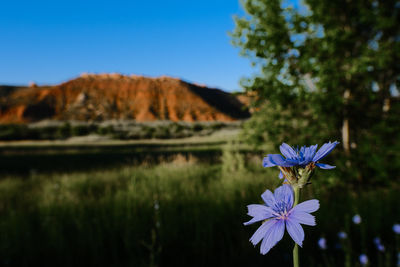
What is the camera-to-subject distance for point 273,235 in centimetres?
41

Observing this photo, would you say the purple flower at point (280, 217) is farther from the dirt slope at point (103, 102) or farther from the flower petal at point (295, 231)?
the dirt slope at point (103, 102)

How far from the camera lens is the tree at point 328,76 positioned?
4.30 m

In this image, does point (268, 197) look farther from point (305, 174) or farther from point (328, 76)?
point (328, 76)

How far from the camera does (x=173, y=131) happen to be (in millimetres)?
38938

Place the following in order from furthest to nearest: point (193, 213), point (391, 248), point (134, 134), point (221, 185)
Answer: point (134, 134) < point (221, 185) < point (193, 213) < point (391, 248)

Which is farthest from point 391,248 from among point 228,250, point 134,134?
point 134,134

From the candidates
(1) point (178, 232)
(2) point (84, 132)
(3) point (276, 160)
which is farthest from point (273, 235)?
(2) point (84, 132)

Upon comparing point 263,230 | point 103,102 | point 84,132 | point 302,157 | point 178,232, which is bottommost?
point 178,232

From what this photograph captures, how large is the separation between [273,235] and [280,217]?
0.18ft

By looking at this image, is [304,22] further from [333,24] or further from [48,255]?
[48,255]

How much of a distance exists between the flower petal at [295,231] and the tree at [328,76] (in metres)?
4.09

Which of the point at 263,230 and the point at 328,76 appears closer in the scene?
the point at 263,230

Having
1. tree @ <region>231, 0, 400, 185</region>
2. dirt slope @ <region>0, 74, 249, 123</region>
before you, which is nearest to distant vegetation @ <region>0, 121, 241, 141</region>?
dirt slope @ <region>0, 74, 249, 123</region>

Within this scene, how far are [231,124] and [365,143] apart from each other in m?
40.0
